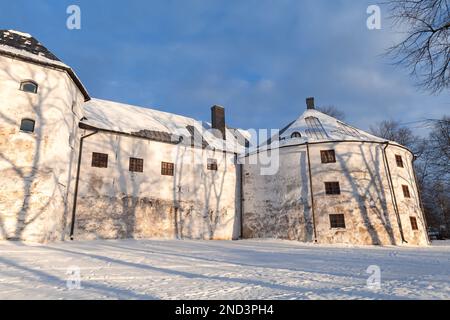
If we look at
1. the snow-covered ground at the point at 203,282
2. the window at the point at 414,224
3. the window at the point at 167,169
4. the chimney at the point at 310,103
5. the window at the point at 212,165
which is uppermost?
the chimney at the point at 310,103

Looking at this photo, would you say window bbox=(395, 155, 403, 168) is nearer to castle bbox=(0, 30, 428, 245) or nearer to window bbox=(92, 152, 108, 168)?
castle bbox=(0, 30, 428, 245)

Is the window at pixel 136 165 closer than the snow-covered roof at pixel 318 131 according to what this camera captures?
Yes

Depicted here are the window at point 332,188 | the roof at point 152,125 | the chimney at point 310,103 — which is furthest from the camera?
the chimney at point 310,103

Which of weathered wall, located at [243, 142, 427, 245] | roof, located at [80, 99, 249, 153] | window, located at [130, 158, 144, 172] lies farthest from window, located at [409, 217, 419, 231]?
window, located at [130, 158, 144, 172]

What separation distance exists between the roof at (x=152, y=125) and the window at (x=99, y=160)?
4.81ft

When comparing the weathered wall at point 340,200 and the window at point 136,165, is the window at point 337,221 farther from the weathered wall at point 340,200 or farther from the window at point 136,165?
the window at point 136,165

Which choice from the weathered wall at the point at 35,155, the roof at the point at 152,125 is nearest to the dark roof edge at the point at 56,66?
the weathered wall at the point at 35,155

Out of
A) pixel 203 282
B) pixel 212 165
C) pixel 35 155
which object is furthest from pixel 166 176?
pixel 203 282

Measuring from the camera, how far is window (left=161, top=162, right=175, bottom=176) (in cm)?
1752

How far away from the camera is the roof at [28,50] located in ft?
40.7

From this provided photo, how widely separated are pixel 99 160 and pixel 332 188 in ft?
43.4

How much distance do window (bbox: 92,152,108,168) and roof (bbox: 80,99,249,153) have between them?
1.46m

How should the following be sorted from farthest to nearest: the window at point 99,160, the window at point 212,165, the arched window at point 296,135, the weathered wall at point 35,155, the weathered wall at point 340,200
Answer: the window at point 212,165 → the arched window at point 296,135 → the weathered wall at point 340,200 → the window at point 99,160 → the weathered wall at point 35,155
